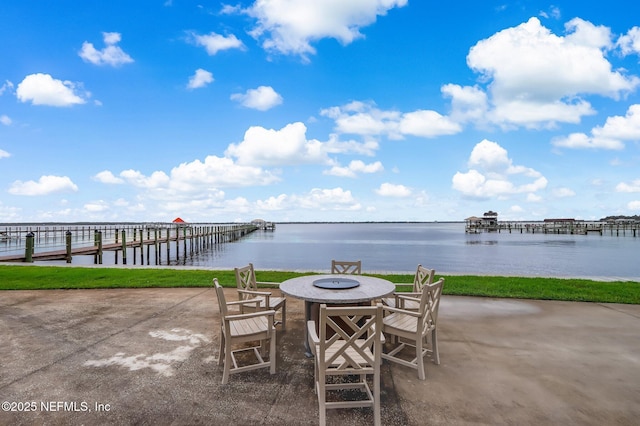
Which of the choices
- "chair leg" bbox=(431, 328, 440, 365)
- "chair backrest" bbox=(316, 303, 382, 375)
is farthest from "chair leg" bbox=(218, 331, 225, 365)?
"chair leg" bbox=(431, 328, 440, 365)

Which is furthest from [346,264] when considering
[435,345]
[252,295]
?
[435,345]

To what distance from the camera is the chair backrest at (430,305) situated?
363cm

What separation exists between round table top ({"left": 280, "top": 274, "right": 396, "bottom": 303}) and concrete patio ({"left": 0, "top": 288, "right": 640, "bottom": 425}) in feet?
2.47

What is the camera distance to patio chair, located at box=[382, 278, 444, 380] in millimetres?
3582

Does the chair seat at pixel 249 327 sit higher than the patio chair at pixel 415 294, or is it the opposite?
the patio chair at pixel 415 294

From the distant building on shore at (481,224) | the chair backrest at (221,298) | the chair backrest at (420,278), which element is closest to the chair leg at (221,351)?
the chair backrest at (221,298)

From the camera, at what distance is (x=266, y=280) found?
9.00 m

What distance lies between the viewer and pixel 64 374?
3617 mm

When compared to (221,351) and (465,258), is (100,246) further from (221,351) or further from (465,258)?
(465,258)

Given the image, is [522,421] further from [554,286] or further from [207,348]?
[554,286]

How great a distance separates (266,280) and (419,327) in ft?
19.5

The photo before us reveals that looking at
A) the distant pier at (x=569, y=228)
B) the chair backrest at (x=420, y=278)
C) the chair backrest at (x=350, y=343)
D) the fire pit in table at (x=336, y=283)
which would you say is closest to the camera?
the chair backrest at (x=350, y=343)

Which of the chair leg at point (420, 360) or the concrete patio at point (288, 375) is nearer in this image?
the concrete patio at point (288, 375)

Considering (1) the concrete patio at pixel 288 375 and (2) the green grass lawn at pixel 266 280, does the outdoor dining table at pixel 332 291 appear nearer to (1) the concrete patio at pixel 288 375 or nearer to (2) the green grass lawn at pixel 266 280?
(1) the concrete patio at pixel 288 375
